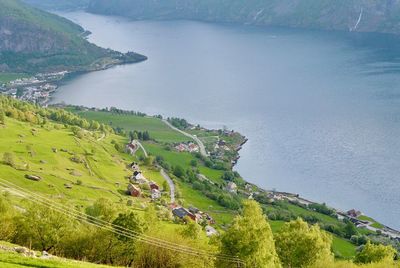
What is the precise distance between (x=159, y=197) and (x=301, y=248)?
5458 centimetres

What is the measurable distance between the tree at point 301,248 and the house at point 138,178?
5871 centimetres

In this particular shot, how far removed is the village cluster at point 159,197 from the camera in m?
81.7

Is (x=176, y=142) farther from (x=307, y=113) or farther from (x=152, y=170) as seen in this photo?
(x=307, y=113)

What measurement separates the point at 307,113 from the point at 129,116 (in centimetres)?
6085

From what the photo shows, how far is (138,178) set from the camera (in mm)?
103500

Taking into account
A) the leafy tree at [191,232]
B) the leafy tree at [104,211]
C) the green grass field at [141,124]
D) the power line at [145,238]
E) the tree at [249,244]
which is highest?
the tree at [249,244]

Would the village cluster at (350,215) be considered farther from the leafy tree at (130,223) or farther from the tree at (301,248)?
the leafy tree at (130,223)

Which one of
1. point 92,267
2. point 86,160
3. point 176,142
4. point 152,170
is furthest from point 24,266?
point 176,142

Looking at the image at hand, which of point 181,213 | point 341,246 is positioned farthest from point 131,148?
point 341,246

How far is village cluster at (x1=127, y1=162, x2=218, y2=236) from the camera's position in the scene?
8166 centimetres

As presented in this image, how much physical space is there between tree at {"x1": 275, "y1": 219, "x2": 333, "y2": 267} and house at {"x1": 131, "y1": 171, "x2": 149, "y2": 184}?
58.7m

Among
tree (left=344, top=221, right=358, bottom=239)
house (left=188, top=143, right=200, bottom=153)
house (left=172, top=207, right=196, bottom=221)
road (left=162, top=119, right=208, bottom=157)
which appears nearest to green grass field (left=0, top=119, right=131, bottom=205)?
house (left=172, top=207, right=196, bottom=221)

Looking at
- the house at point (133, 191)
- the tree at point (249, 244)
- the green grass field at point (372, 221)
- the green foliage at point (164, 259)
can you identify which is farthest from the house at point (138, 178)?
the tree at point (249, 244)

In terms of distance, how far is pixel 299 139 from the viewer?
156m
